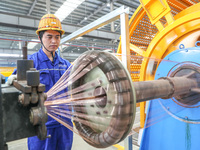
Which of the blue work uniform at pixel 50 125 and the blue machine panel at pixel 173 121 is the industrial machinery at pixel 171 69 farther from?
the blue work uniform at pixel 50 125

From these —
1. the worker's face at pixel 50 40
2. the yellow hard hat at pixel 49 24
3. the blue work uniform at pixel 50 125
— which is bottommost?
the blue work uniform at pixel 50 125

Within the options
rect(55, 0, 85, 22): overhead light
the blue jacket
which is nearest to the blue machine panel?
the blue jacket

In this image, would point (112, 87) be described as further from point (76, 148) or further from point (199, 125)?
point (76, 148)

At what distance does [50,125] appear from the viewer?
4.95ft

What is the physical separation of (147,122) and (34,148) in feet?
3.83

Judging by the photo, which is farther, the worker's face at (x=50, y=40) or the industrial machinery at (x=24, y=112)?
the worker's face at (x=50, y=40)

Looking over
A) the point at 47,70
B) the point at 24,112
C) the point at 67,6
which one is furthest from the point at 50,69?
the point at 67,6

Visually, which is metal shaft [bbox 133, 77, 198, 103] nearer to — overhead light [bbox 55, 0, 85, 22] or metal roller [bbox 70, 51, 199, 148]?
metal roller [bbox 70, 51, 199, 148]

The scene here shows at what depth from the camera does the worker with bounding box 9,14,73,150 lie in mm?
1511

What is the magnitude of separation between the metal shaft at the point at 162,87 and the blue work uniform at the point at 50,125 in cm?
117

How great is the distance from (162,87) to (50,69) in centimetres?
123

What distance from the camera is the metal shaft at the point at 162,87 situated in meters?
0.66

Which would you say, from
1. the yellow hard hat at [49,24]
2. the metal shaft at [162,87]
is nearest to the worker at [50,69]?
the yellow hard hat at [49,24]

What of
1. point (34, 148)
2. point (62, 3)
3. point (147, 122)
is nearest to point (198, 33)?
point (147, 122)
